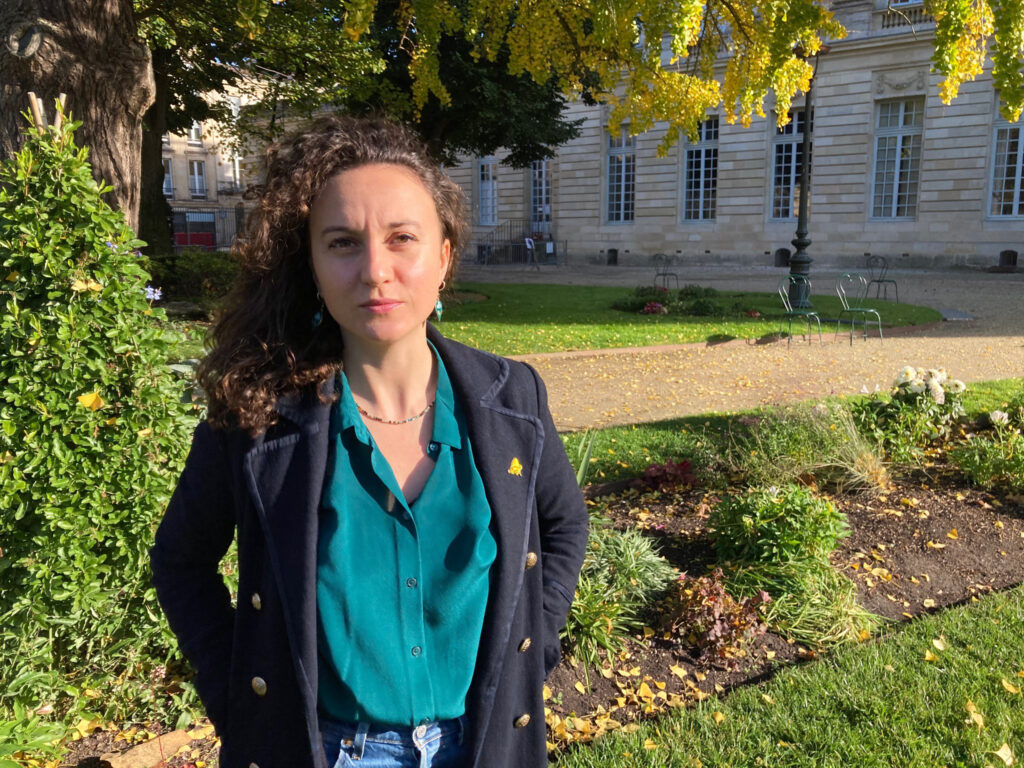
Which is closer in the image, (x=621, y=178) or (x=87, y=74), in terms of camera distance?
(x=87, y=74)

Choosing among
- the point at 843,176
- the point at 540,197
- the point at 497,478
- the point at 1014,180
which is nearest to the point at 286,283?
the point at 497,478

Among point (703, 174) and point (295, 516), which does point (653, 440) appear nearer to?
point (295, 516)

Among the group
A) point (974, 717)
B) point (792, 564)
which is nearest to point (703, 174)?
point (792, 564)

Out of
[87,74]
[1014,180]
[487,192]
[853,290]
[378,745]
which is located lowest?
[853,290]

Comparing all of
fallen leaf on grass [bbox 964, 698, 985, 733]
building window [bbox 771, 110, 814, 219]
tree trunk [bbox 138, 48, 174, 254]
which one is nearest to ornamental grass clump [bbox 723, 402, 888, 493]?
fallen leaf on grass [bbox 964, 698, 985, 733]

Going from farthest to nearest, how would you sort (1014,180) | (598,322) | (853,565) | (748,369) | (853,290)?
(1014,180), (853,290), (598,322), (748,369), (853,565)

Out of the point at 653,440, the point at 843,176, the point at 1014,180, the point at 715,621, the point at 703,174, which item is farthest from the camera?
the point at 703,174

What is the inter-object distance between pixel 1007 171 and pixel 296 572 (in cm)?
3148

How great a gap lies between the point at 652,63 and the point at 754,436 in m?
3.15

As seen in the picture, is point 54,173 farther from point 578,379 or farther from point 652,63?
point 578,379

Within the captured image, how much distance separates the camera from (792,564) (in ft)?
12.9

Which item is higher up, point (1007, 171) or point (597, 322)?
point (1007, 171)

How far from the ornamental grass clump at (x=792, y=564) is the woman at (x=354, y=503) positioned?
2480 millimetres

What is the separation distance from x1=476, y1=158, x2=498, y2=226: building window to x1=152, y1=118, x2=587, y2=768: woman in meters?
40.0
